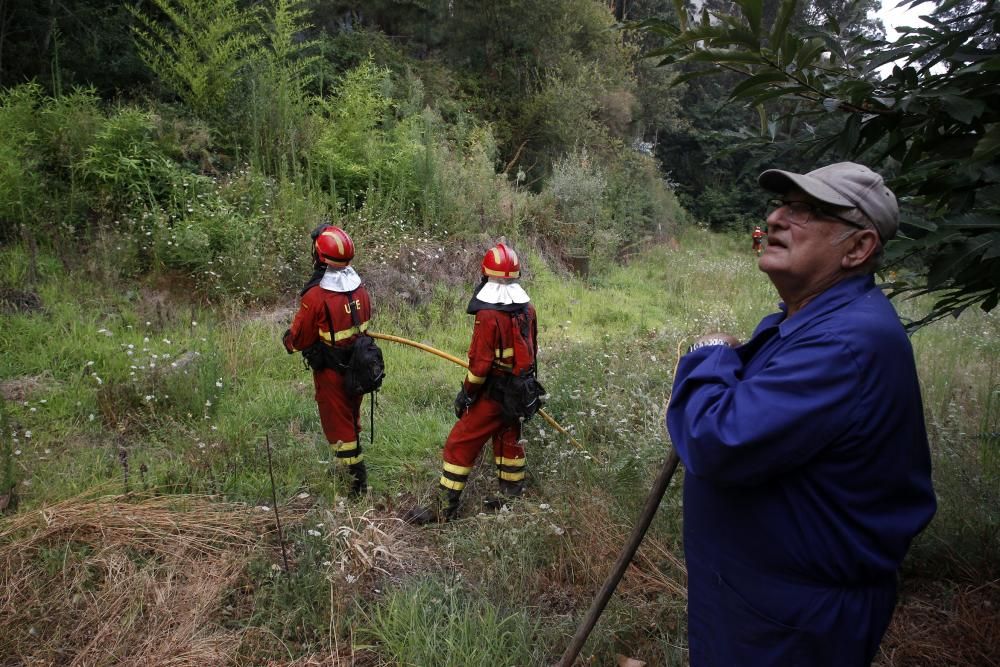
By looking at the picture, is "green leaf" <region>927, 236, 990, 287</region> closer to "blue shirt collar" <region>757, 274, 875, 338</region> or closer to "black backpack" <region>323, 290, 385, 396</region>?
"blue shirt collar" <region>757, 274, 875, 338</region>

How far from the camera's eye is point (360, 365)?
4.76 meters

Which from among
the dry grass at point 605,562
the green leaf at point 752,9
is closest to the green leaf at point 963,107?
the green leaf at point 752,9

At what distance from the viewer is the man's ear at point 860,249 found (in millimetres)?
1733

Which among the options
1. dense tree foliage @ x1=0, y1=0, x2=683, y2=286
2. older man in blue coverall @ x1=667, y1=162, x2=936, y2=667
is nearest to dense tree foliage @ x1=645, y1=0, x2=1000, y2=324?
older man in blue coverall @ x1=667, y1=162, x2=936, y2=667

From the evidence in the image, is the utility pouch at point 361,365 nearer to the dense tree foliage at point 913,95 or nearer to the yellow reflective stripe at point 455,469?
the yellow reflective stripe at point 455,469

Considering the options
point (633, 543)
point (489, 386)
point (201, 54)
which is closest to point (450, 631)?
point (633, 543)

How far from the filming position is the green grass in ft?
10.7

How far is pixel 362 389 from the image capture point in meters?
4.79

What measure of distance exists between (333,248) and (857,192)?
12.0 ft

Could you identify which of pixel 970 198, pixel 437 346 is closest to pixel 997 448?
pixel 970 198

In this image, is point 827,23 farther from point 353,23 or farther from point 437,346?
point 353,23

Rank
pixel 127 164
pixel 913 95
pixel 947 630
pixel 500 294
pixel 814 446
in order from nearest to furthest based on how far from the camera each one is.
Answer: pixel 814 446
pixel 913 95
pixel 947 630
pixel 500 294
pixel 127 164

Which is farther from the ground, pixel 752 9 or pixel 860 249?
pixel 752 9

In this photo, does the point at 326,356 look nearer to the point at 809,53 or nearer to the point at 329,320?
the point at 329,320
